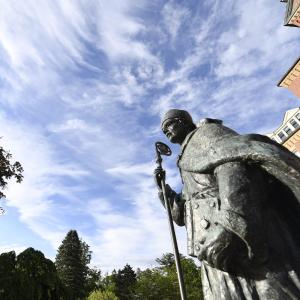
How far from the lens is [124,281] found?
67.6 meters

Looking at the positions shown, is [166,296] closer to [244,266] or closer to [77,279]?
[77,279]

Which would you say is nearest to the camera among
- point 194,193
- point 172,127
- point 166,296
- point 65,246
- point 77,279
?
point 194,193

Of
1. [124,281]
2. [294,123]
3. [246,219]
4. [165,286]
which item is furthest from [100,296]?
[246,219]

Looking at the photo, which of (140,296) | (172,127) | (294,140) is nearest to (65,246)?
(140,296)

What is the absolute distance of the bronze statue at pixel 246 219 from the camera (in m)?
2.77

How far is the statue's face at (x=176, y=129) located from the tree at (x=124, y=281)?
53.6 m

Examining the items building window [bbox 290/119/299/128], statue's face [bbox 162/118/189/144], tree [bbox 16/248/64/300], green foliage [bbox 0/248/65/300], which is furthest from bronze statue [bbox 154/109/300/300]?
building window [bbox 290/119/299/128]

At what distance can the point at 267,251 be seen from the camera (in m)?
2.80

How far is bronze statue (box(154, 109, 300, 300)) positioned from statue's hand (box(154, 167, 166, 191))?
679 mm

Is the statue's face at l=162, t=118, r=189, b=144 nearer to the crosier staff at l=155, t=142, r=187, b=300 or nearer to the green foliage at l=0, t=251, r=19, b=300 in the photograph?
the crosier staff at l=155, t=142, r=187, b=300

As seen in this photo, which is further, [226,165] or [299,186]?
[226,165]

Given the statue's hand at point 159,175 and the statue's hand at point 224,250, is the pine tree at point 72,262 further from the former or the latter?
the statue's hand at point 224,250

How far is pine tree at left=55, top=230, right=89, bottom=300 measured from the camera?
6031cm

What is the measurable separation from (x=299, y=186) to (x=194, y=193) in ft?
3.39
